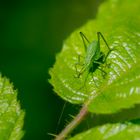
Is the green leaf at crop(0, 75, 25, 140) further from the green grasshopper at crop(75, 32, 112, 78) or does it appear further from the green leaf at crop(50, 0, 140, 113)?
the green grasshopper at crop(75, 32, 112, 78)

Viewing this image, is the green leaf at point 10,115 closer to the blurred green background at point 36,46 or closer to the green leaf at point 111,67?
the green leaf at point 111,67

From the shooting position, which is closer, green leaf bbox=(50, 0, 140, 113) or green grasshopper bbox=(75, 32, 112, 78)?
green leaf bbox=(50, 0, 140, 113)

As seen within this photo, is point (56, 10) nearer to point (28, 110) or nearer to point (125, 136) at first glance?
point (28, 110)

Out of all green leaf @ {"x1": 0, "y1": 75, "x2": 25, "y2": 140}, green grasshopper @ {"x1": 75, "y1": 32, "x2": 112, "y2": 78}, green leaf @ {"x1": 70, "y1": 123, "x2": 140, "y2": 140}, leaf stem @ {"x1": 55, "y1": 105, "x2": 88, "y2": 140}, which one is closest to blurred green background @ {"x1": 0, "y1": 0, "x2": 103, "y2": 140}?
green grasshopper @ {"x1": 75, "y1": 32, "x2": 112, "y2": 78}

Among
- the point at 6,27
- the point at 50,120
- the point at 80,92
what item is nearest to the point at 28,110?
the point at 50,120

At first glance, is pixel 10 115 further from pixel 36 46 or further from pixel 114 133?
pixel 36 46

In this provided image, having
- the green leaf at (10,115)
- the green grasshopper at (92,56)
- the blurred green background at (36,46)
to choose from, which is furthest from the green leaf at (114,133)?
the blurred green background at (36,46)

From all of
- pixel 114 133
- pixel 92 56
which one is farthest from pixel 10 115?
pixel 92 56
